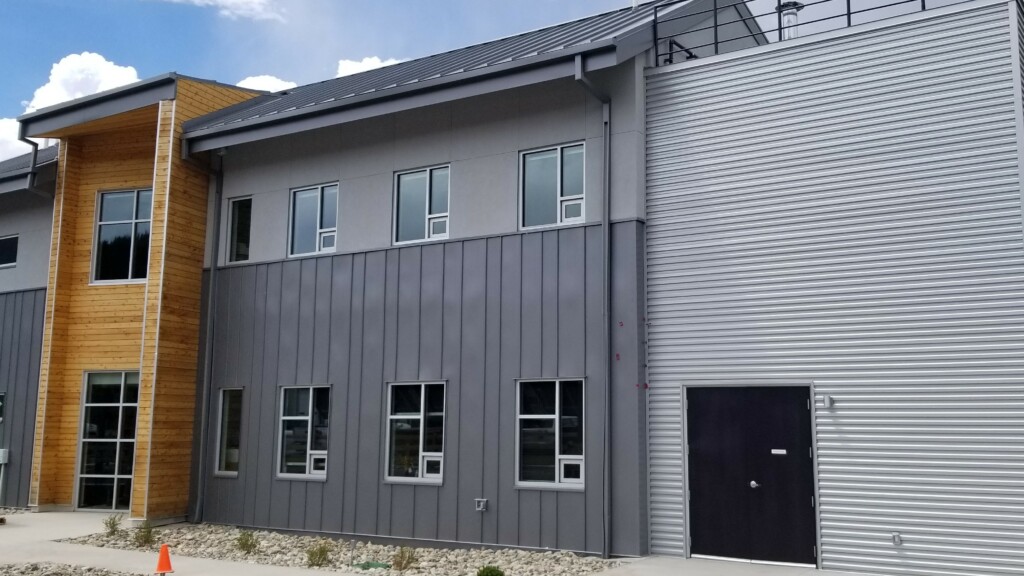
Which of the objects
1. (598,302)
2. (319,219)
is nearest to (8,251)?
(319,219)

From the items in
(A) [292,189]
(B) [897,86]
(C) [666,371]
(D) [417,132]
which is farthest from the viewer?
(A) [292,189]

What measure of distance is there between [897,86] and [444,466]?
26.3 ft

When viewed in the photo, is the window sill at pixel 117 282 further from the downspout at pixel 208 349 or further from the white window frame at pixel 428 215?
the white window frame at pixel 428 215

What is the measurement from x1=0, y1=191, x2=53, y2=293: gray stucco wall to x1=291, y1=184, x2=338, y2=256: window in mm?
6762

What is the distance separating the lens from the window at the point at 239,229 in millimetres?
17125

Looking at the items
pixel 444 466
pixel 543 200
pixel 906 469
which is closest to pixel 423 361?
pixel 444 466

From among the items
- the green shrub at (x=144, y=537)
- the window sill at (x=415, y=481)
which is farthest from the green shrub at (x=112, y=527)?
the window sill at (x=415, y=481)

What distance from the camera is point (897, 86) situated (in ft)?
37.3

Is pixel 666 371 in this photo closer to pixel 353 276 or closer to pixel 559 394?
pixel 559 394

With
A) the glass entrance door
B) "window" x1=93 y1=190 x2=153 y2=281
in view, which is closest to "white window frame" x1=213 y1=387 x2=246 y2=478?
the glass entrance door

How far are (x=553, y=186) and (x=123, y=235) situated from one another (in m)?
9.41

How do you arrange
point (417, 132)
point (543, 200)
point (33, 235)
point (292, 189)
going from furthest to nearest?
point (33, 235) → point (292, 189) → point (417, 132) → point (543, 200)

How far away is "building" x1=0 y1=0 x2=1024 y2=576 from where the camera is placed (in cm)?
1078

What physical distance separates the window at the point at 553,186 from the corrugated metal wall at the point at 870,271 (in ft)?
3.95
